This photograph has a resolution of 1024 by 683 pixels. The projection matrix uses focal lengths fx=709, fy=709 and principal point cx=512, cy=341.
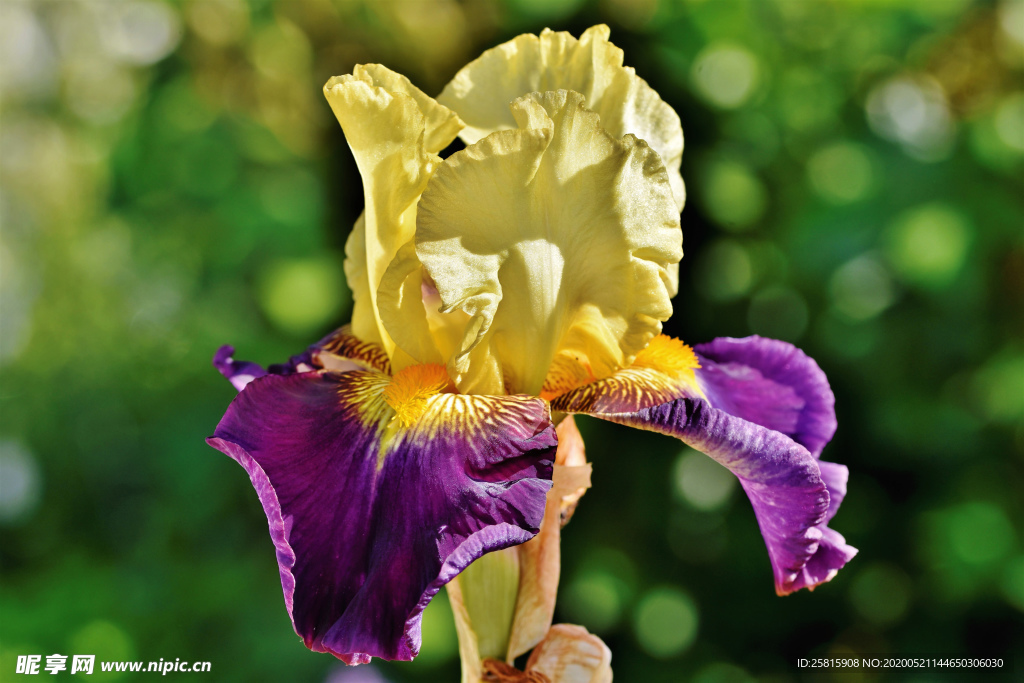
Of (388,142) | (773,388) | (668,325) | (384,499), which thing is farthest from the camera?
(668,325)

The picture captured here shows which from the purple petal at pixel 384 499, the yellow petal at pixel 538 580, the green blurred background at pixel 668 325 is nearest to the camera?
the purple petal at pixel 384 499

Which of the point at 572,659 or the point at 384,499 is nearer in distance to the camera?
the point at 384,499

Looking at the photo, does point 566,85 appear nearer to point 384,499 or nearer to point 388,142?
point 388,142

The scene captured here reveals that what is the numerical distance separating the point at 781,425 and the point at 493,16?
1139 mm

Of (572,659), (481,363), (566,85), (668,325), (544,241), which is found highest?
(566,85)

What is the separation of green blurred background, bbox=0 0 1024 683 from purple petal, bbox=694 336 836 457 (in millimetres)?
631

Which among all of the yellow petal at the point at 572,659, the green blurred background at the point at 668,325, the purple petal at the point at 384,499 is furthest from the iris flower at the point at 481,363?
the green blurred background at the point at 668,325

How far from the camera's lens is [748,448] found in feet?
2.08

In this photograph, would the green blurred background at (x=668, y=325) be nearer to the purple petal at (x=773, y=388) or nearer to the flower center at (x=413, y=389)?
the purple petal at (x=773, y=388)

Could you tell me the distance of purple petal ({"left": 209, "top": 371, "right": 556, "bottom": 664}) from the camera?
1.75ft

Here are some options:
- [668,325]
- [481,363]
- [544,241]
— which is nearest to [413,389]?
[481,363]

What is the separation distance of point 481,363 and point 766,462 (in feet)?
0.90

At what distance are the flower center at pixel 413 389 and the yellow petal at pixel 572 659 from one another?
1.01 ft

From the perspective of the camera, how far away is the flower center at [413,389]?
2.09ft
